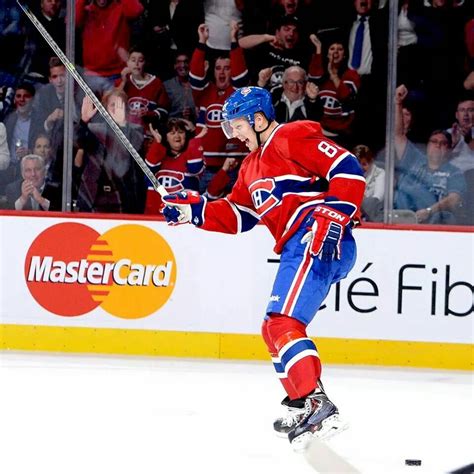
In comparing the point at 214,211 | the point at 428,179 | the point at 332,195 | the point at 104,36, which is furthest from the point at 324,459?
the point at 104,36

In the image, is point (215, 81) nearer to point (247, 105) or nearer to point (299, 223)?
point (247, 105)

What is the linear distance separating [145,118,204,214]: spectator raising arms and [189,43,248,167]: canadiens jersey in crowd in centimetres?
8

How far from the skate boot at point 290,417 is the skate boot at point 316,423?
0.04 m

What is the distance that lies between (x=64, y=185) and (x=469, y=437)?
3048mm

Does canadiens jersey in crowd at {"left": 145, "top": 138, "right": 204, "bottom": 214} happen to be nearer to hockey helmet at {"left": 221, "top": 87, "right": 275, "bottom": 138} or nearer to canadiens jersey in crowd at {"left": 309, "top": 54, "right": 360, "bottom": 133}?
canadiens jersey in crowd at {"left": 309, "top": 54, "right": 360, "bottom": 133}

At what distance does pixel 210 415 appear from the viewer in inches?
161

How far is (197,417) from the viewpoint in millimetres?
4023

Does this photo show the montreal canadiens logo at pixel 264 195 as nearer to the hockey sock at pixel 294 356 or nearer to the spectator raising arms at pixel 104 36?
the hockey sock at pixel 294 356

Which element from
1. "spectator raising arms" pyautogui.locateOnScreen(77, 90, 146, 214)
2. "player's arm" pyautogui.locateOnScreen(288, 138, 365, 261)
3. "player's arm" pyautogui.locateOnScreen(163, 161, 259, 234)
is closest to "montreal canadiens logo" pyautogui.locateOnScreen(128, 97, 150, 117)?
"spectator raising arms" pyautogui.locateOnScreen(77, 90, 146, 214)

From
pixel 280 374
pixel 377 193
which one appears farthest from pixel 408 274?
pixel 280 374

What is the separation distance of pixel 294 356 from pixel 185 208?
81 cm

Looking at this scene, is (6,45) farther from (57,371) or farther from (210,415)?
(210,415)

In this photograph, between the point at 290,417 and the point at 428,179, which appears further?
the point at 428,179

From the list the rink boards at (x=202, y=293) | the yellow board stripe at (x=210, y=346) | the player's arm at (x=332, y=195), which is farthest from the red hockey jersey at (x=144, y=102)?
the player's arm at (x=332, y=195)
